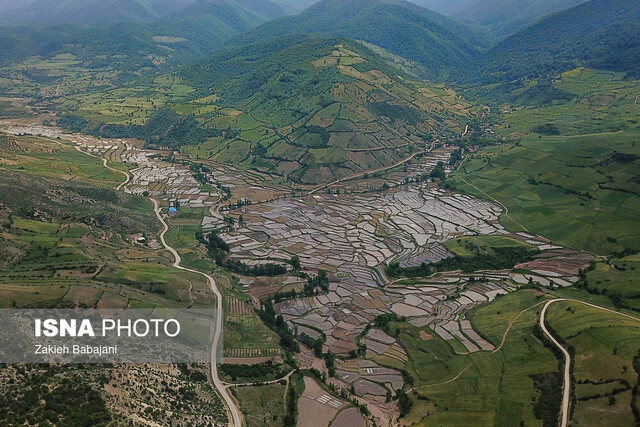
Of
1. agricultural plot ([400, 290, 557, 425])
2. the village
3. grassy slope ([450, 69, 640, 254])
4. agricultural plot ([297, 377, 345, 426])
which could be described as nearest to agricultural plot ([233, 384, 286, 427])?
agricultural plot ([297, 377, 345, 426])

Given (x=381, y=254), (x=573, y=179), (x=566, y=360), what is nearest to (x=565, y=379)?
(x=566, y=360)

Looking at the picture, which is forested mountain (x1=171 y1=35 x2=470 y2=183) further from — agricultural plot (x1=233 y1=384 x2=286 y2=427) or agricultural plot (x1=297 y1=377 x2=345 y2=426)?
agricultural plot (x1=233 y1=384 x2=286 y2=427)

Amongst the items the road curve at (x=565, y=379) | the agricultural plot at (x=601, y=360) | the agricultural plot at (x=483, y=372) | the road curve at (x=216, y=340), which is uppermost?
the agricultural plot at (x=601, y=360)

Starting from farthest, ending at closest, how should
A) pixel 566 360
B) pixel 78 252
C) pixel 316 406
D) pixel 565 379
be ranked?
1. pixel 78 252
2. pixel 566 360
3. pixel 565 379
4. pixel 316 406

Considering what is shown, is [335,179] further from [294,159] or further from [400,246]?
[400,246]

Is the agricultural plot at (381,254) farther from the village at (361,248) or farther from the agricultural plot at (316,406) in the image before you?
the agricultural plot at (316,406)

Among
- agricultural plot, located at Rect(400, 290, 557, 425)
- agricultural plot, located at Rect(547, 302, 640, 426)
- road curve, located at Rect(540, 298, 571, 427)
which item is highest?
agricultural plot, located at Rect(547, 302, 640, 426)

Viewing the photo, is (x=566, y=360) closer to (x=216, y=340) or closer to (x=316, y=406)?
(x=316, y=406)

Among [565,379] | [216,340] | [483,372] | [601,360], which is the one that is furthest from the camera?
[216,340]

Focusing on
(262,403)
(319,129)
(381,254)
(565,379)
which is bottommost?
(262,403)

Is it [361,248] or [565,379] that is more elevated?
[565,379]

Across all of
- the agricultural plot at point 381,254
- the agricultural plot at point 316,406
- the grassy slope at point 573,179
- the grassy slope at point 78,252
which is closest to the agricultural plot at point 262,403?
the agricultural plot at point 316,406
